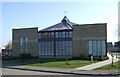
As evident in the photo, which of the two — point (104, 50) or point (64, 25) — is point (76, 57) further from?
point (64, 25)

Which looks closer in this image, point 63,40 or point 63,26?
point 63,40

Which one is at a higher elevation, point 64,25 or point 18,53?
point 64,25

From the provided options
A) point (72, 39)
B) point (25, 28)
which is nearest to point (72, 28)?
point (72, 39)

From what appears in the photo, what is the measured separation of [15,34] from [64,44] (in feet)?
42.5

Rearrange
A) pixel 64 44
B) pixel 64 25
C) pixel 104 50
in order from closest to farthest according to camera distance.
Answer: pixel 104 50
pixel 64 44
pixel 64 25

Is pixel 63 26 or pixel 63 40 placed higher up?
pixel 63 26

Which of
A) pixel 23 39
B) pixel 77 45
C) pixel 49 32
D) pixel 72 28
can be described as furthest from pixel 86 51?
pixel 23 39

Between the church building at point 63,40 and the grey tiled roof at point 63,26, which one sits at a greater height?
the grey tiled roof at point 63,26

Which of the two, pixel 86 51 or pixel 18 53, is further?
pixel 18 53

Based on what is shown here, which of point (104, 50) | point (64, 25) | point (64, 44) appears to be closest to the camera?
point (104, 50)

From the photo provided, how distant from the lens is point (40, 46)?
57.7m

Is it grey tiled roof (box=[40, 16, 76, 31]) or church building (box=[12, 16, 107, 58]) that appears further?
grey tiled roof (box=[40, 16, 76, 31])

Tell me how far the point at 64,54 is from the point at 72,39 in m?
3.30

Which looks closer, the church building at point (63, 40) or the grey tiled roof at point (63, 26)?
the church building at point (63, 40)
